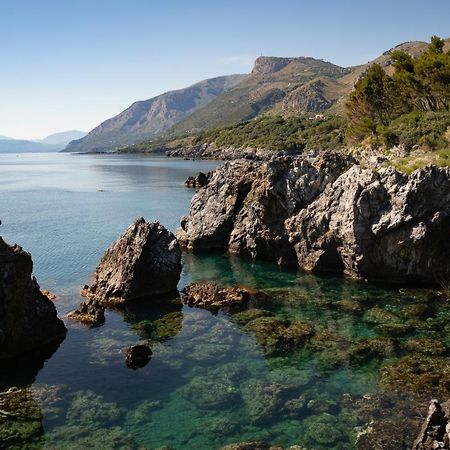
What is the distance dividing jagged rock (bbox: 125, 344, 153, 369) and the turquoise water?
522 millimetres

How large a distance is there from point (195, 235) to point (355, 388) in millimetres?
40375

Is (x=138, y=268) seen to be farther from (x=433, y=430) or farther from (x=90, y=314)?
(x=433, y=430)

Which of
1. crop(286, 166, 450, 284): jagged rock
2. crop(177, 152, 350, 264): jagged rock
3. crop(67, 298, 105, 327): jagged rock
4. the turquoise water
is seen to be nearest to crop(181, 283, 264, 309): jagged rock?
the turquoise water

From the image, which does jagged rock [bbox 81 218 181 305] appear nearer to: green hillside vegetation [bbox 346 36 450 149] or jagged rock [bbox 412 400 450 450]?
jagged rock [bbox 412 400 450 450]

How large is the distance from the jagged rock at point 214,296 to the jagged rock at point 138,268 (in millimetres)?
2700

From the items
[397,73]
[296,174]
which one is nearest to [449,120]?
[397,73]

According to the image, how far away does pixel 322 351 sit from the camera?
111 ft

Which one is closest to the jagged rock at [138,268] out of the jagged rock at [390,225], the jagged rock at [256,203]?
the jagged rock at [256,203]

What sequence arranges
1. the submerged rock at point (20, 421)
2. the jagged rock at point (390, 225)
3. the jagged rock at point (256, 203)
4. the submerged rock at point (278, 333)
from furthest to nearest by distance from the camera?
the jagged rock at point (256, 203)
the jagged rock at point (390, 225)
the submerged rock at point (278, 333)
the submerged rock at point (20, 421)

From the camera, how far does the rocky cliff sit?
154 ft

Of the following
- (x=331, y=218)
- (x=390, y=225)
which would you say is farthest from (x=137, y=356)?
(x=331, y=218)

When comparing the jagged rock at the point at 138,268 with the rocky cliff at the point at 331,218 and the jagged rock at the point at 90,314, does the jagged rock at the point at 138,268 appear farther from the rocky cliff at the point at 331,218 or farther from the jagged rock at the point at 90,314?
the rocky cliff at the point at 331,218

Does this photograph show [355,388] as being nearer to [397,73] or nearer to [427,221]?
[427,221]

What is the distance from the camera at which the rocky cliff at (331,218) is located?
47.1 m
